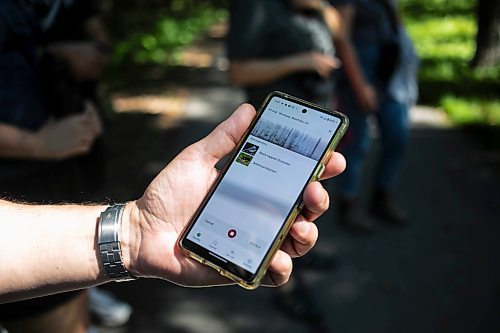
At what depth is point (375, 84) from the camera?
3.85m

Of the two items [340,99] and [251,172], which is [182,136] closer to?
[340,99]

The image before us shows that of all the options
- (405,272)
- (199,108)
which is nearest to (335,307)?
(405,272)

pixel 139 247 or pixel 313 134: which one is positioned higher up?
pixel 313 134

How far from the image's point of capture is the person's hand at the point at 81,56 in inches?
89.7

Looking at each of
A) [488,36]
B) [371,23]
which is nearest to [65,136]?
[371,23]

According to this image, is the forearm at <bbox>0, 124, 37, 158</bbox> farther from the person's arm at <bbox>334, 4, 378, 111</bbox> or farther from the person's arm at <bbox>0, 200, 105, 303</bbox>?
the person's arm at <bbox>334, 4, 378, 111</bbox>

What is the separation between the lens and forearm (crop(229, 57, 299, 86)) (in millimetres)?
2738

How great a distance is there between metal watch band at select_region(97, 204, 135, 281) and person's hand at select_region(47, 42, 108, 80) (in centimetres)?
106

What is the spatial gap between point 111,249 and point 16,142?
757 millimetres

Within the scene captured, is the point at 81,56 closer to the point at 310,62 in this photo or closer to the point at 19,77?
the point at 19,77

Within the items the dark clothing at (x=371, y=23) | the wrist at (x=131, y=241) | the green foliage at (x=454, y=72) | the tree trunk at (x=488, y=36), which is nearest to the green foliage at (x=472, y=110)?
Result: the green foliage at (x=454, y=72)

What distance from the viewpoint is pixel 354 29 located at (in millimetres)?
3730

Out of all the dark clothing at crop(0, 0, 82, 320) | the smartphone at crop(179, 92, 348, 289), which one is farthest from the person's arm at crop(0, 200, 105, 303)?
the dark clothing at crop(0, 0, 82, 320)

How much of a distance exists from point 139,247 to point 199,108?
20.9 ft
